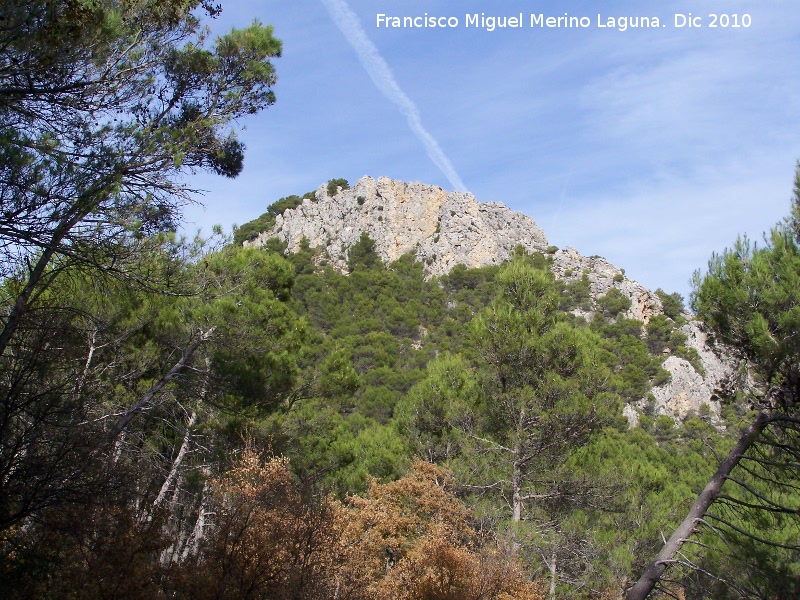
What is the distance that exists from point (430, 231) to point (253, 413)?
42133 millimetres

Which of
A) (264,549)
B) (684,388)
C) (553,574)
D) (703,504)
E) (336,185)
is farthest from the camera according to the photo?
(336,185)

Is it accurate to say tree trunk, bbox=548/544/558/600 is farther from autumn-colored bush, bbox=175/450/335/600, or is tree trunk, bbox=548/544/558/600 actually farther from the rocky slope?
the rocky slope

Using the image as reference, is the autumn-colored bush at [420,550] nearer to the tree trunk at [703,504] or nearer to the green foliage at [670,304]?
the tree trunk at [703,504]

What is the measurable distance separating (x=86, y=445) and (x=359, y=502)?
640 centimetres

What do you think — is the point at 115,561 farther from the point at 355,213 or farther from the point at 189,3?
the point at 355,213

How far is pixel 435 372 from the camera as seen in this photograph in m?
11.6

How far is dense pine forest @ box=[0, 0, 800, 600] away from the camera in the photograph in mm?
4395

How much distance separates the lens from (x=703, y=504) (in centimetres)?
512

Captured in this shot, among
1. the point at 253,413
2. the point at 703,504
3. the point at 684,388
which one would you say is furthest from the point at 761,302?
the point at 684,388

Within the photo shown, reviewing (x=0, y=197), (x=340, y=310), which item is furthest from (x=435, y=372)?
(x=340, y=310)

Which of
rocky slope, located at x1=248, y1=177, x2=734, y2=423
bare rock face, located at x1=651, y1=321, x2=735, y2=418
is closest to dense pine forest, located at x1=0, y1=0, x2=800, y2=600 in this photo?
bare rock face, located at x1=651, y1=321, x2=735, y2=418

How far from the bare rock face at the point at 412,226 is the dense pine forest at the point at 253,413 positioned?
109 feet

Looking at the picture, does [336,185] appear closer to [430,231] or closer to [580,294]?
[430,231]

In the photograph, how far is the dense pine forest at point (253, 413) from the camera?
4395 millimetres
